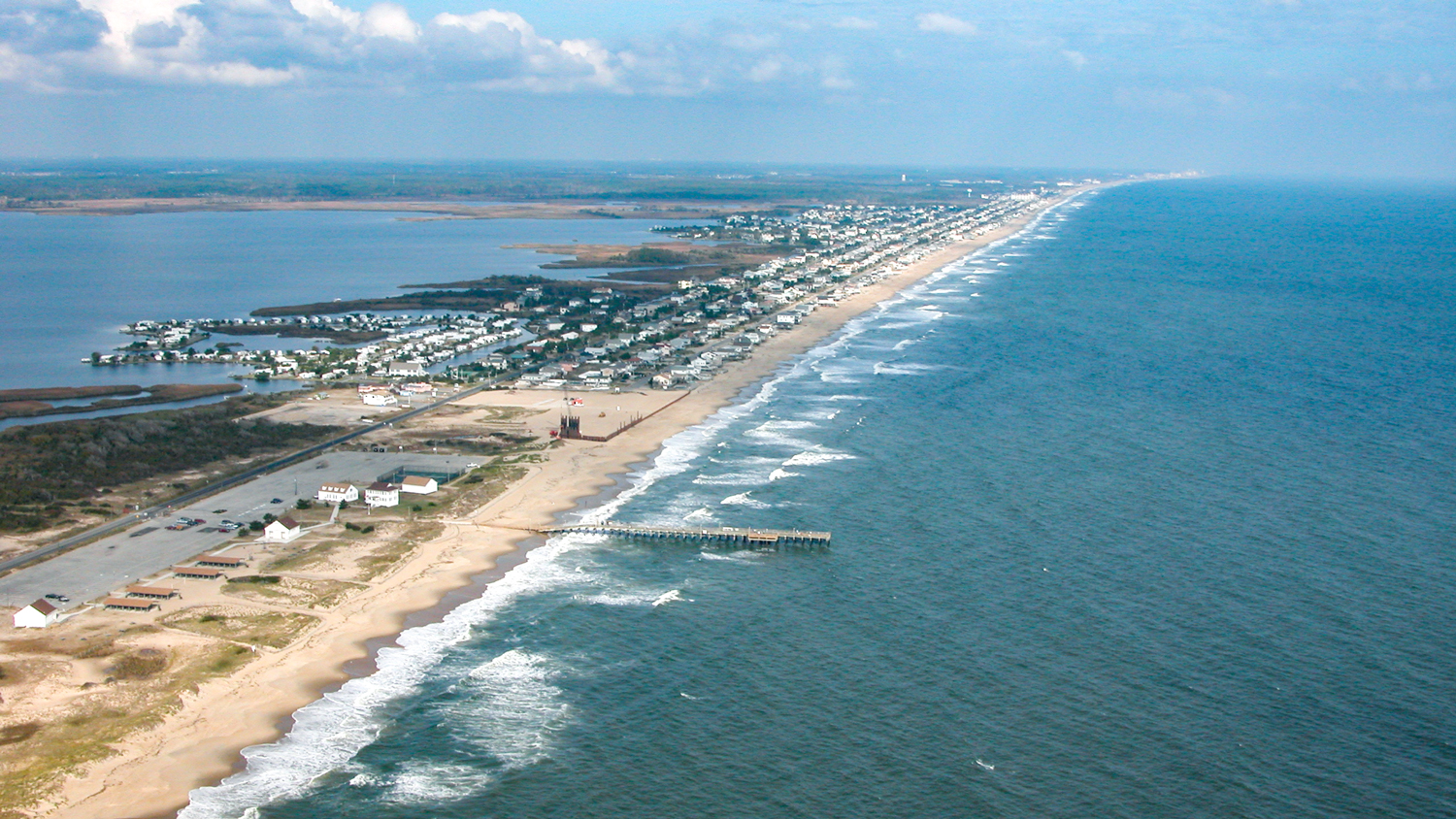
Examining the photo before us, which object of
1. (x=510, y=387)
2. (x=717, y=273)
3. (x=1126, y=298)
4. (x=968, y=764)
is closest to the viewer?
(x=968, y=764)

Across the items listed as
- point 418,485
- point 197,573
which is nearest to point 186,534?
point 197,573

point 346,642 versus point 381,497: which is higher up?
point 381,497

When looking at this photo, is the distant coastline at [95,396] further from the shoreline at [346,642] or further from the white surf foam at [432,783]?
the white surf foam at [432,783]

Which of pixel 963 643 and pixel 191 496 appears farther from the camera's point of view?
pixel 191 496

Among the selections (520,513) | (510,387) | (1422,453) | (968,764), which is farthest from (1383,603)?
(510,387)

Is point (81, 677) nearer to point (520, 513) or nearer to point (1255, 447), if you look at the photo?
point (520, 513)

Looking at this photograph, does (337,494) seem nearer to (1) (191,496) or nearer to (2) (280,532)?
(2) (280,532)

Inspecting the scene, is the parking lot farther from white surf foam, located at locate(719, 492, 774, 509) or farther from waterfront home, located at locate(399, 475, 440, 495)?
white surf foam, located at locate(719, 492, 774, 509)
